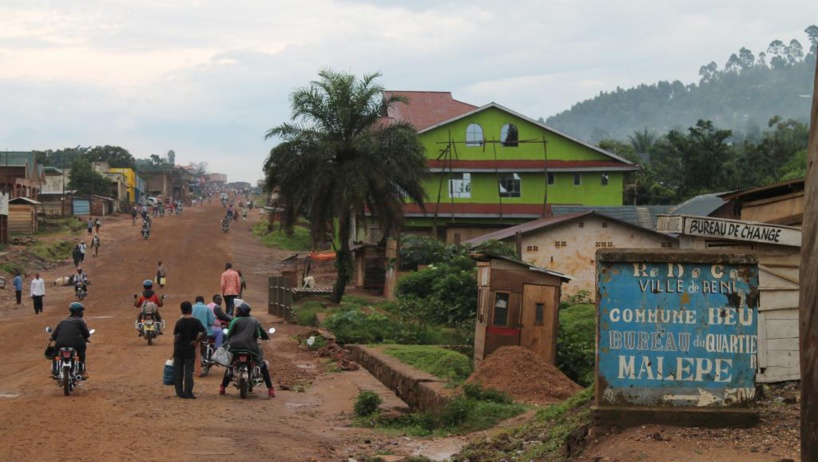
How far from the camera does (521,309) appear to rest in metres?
18.4

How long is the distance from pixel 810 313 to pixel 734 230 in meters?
7.52

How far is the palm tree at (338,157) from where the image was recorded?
3372cm

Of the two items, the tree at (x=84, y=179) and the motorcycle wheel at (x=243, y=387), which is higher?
the tree at (x=84, y=179)

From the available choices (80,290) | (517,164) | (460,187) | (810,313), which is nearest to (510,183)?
(517,164)

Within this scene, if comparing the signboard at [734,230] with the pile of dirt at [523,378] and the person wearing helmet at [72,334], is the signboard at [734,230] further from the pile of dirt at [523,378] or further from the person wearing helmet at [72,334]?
the person wearing helmet at [72,334]

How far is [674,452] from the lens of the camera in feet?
28.7

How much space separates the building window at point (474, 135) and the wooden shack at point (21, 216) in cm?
2913

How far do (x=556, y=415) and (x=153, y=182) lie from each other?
433ft

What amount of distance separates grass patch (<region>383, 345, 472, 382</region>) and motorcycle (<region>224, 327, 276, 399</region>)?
320 centimetres

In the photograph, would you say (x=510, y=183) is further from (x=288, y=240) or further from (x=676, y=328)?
(x=676, y=328)

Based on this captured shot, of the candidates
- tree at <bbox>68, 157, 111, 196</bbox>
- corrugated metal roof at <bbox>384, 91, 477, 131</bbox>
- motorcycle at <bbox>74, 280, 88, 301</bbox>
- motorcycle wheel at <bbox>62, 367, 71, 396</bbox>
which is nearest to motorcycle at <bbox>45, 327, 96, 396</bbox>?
motorcycle wheel at <bbox>62, 367, 71, 396</bbox>

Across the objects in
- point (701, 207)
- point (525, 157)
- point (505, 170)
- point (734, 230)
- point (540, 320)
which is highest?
point (525, 157)

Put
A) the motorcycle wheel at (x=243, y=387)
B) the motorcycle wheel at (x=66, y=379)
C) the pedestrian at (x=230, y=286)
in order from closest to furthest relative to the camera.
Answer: the motorcycle wheel at (x=66, y=379) < the motorcycle wheel at (x=243, y=387) < the pedestrian at (x=230, y=286)

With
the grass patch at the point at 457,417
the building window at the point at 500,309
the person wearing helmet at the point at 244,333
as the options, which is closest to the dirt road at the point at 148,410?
the grass patch at the point at 457,417
